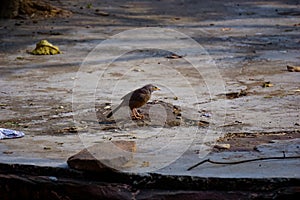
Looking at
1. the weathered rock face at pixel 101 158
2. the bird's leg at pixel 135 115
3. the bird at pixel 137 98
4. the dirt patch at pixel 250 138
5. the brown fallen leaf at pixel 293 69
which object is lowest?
the weathered rock face at pixel 101 158

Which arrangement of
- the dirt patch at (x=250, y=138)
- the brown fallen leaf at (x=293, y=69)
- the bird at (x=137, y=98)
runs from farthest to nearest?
the brown fallen leaf at (x=293, y=69), the bird at (x=137, y=98), the dirt patch at (x=250, y=138)

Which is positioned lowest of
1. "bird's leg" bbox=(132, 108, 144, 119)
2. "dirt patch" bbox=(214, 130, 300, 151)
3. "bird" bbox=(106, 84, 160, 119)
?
"dirt patch" bbox=(214, 130, 300, 151)

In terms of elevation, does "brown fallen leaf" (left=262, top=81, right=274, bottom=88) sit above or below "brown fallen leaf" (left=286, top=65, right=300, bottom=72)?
below

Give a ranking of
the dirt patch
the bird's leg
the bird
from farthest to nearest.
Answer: the bird's leg
the bird
the dirt patch

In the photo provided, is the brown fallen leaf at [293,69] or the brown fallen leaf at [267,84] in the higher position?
the brown fallen leaf at [293,69]

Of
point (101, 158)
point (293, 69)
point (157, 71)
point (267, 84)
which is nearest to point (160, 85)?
point (157, 71)

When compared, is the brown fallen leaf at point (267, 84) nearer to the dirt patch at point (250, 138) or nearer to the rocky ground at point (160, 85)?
the rocky ground at point (160, 85)

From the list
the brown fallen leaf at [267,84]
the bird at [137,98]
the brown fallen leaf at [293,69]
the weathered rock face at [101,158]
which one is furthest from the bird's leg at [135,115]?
the brown fallen leaf at [293,69]

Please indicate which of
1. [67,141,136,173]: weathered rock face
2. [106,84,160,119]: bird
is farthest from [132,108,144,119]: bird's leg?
[67,141,136,173]: weathered rock face

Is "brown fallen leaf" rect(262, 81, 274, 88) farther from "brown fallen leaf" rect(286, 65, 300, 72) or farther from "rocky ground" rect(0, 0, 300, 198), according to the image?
"brown fallen leaf" rect(286, 65, 300, 72)

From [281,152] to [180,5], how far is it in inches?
302

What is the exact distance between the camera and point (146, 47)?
7.31m

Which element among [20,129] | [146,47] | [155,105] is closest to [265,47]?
[146,47]

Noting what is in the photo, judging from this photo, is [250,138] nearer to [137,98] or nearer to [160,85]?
[137,98]
